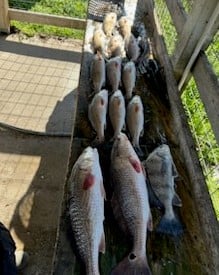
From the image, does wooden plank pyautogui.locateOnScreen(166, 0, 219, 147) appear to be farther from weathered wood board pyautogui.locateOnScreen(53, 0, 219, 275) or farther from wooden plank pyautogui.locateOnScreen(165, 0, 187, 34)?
weathered wood board pyautogui.locateOnScreen(53, 0, 219, 275)

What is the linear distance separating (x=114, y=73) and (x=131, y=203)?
1.28 m

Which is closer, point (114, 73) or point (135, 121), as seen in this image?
point (135, 121)

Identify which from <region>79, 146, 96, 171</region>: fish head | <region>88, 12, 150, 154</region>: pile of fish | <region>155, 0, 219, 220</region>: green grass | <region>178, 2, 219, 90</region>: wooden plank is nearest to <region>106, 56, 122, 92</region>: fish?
<region>88, 12, 150, 154</region>: pile of fish

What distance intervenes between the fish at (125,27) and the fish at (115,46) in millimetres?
163

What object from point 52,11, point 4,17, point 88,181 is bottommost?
point 52,11

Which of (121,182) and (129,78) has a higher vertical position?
(121,182)

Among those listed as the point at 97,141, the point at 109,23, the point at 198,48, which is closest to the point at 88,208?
the point at 97,141

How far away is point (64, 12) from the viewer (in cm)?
639

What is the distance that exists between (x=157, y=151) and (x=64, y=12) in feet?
15.8

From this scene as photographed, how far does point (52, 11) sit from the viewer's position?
20.9 ft

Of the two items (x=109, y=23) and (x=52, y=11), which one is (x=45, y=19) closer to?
(x=52, y=11)

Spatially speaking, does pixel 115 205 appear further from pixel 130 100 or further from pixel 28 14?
pixel 28 14

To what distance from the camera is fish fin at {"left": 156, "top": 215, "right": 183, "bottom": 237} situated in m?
2.02

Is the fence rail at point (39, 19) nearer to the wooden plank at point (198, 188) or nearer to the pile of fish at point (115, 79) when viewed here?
the pile of fish at point (115, 79)
